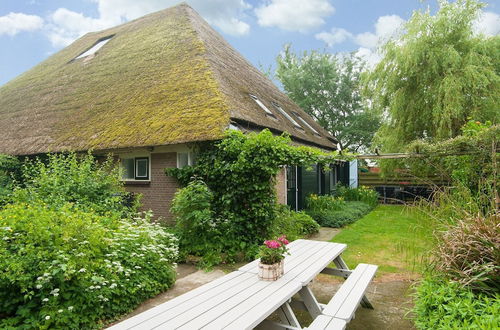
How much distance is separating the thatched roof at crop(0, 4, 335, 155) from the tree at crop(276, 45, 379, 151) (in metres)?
12.0

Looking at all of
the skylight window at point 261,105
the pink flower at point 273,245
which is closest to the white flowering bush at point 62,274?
the pink flower at point 273,245

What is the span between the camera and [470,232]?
9.69 ft

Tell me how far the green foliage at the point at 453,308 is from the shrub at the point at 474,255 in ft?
0.36

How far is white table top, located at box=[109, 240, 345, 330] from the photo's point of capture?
2328 mm

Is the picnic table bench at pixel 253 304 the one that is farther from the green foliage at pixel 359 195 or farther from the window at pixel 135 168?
the green foliage at pixel 359 195

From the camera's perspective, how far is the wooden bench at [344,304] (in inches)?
105

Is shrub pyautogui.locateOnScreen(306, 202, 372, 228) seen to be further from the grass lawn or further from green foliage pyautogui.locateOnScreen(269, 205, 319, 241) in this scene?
green foliage pyautogui.locateOnScreen(269, 205, 319, 241)

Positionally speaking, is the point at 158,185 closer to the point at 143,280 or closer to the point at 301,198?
the point at 143,280

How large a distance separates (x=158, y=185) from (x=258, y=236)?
3204 millimetres

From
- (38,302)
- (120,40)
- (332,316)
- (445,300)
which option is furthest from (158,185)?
(120,40)

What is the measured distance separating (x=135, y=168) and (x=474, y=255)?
794cm

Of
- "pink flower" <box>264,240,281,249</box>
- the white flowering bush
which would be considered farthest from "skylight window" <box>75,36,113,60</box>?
"pink flower" <box>264,240,281,249</box>

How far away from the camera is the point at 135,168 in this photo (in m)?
8.69

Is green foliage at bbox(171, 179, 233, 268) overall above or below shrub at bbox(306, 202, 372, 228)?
above
